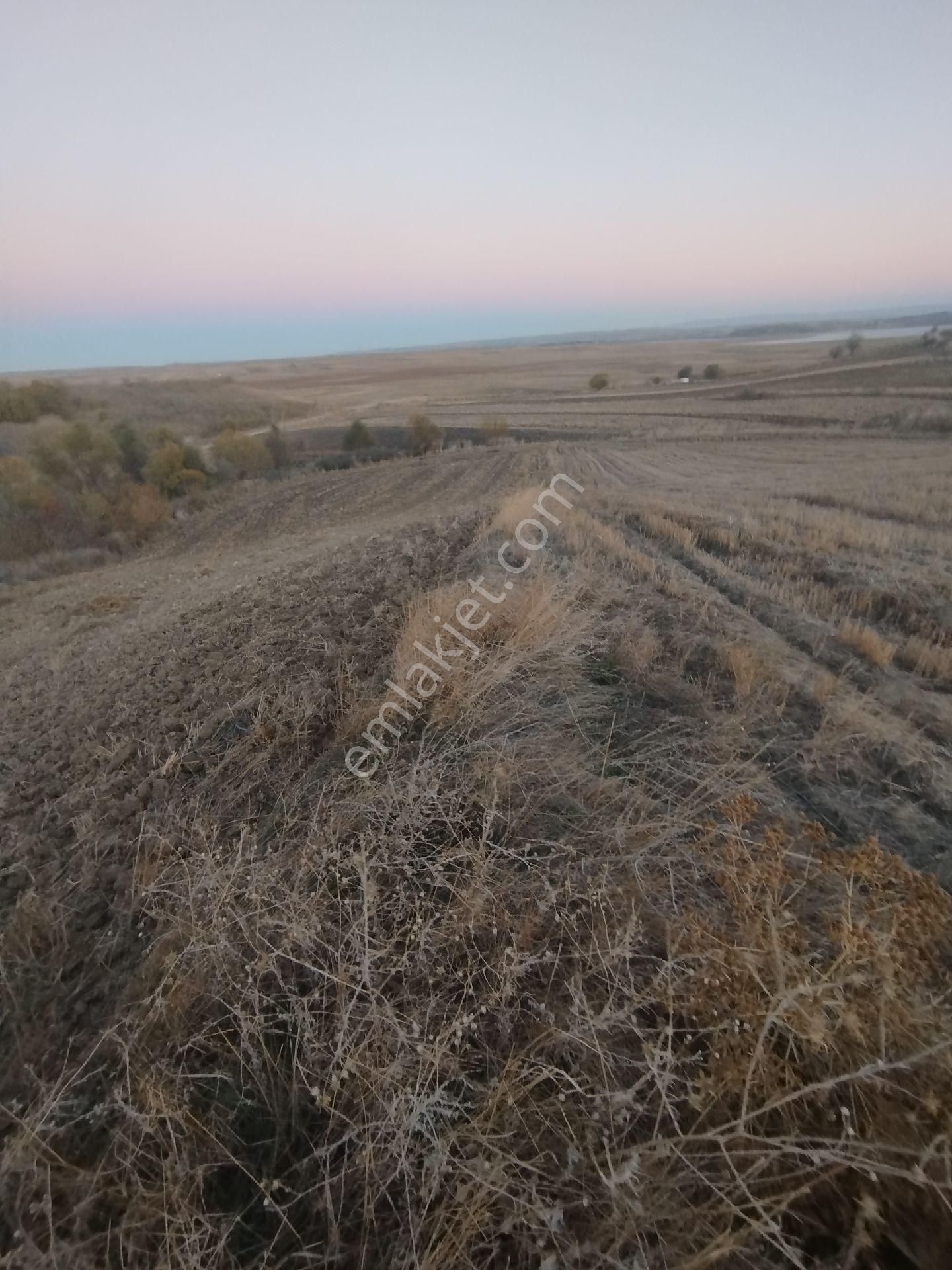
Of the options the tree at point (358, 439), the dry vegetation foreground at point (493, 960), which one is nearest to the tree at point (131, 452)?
the tree at point (358, 439)

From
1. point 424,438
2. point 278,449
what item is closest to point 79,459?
point 278,449

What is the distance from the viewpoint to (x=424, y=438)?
33625mm

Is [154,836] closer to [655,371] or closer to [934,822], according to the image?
[934,822]

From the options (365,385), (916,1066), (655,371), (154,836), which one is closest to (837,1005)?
(916,1066)

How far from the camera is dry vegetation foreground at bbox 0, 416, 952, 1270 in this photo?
1.45m

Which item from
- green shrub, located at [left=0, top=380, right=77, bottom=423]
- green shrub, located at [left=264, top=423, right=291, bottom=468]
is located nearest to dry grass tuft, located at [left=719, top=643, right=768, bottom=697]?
green shrub, located at [left=264, top=423, right=291, bottom=468]

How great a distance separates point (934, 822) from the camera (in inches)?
111

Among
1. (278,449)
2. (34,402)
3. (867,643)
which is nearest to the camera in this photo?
(867,643)

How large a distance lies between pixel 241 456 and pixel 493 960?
104 feet

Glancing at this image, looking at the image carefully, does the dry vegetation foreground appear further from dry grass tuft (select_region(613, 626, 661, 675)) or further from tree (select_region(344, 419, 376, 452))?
tree (select_region(344, 419, 376, 452))

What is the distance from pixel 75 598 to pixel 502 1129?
12871mm

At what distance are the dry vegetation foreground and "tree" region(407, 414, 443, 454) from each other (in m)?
30.3

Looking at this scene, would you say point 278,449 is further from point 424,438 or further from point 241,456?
point 424,438

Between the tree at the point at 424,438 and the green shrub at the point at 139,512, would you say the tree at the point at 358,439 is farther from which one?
the green shrub at the point at 139,512
